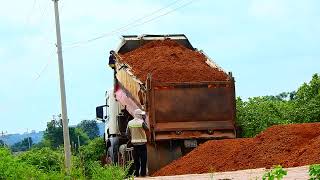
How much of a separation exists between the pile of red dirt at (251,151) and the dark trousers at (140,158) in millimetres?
912

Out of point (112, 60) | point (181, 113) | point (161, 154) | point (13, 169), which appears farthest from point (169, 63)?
point (13, 169)

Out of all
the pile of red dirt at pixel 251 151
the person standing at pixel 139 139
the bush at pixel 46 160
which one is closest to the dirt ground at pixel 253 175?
the pile of red dirt at pixel 251 151

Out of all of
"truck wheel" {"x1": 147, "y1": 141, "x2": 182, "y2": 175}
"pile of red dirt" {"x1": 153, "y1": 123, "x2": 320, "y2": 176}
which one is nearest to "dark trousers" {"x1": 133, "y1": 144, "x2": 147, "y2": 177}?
"truck wheel" {"x1": 147, "y1": 141, "x2": 182, "y2": 175}

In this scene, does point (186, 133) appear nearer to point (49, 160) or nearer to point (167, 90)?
point (167, 90)

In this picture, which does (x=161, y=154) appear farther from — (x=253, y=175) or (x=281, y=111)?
(x=281, y=111)

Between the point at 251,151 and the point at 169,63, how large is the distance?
3.91 m

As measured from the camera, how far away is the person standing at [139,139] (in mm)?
19366

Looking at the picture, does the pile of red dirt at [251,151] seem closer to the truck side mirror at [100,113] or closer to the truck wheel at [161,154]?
the truck wheel at [161,154]

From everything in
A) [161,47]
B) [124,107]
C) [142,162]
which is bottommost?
[142,162]

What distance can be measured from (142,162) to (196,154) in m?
1.81

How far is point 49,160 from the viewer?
2397cm

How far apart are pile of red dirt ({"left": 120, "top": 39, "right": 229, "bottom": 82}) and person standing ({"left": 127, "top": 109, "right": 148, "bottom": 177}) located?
0.99m

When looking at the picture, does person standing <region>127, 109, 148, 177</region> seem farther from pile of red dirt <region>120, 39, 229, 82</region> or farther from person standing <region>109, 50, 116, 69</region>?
person standing <region>109, 50, 116, 69</region>

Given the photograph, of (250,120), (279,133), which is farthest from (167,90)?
(250,120)
